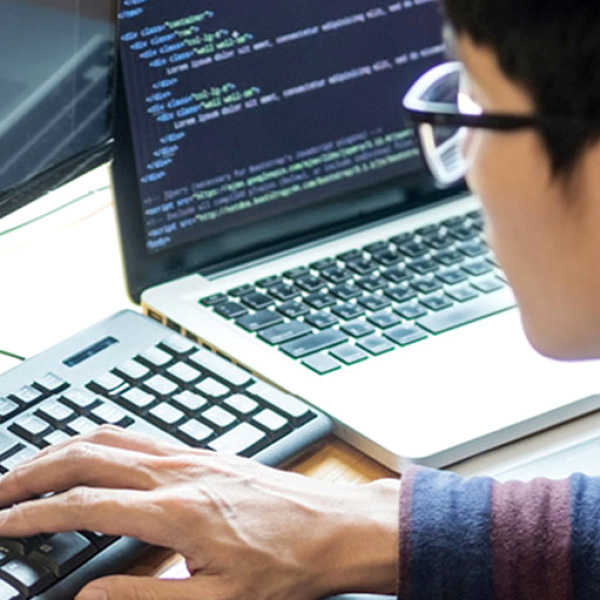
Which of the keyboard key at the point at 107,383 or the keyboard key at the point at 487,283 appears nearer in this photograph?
the keyboard key at the point at 107,383

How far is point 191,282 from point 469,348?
242 mm

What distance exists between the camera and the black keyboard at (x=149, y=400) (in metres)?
0.85

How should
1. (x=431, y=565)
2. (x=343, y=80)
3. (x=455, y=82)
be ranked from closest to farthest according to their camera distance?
(x=431, y=565) → (x=455, y=82) → (x=343, y=80)

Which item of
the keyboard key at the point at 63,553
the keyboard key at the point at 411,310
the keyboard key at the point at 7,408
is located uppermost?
the keyboard key at the point at 7,408

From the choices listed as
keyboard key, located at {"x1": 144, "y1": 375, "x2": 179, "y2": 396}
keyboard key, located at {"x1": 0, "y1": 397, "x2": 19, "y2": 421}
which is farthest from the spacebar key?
keyboard key, located at {"x1": 0, "y1": 397, "x2": 19, "y2": 421}

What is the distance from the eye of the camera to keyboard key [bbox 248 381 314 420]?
89 centimetres

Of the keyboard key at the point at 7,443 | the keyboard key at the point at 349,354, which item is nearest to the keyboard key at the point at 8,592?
the keyboard key at the point at 7,443

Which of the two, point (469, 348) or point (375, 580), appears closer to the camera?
point (375, 580)

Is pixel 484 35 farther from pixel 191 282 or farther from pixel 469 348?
pixel 191 282

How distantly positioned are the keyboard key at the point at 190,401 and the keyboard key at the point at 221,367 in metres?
0.03

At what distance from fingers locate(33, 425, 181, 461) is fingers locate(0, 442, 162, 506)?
0.08ft

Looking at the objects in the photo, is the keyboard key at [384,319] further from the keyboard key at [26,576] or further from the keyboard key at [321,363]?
the keyboard key at [26,576]

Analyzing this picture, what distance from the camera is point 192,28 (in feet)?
3.33

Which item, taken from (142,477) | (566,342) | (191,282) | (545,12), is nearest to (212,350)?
(191,282)
